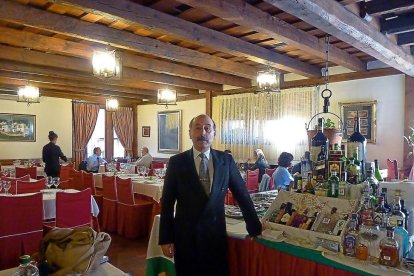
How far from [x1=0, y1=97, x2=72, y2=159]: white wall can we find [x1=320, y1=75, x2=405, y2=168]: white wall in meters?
8.04

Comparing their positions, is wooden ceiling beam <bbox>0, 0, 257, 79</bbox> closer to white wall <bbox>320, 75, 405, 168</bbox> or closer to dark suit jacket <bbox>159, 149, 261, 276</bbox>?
white wall <bbox>320, 75, 405, 168</bbox>

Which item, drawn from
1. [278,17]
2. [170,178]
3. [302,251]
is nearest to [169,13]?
[278,17]

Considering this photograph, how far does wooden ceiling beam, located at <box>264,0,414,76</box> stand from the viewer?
2809mm

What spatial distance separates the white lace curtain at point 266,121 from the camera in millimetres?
7066

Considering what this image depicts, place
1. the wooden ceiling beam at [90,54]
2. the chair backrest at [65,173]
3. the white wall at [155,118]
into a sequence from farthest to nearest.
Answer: the white wall at [155,118]
the chair backrest at [65,173]
the wooden ceiling beam at [90,54]

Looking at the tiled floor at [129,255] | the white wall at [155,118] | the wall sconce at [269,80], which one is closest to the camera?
the tiled floor at [129,255]

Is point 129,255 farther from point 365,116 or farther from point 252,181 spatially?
point 365,116

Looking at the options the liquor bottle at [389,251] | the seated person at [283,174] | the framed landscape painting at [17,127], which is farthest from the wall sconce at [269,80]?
the framed landscape painting at [17,127]

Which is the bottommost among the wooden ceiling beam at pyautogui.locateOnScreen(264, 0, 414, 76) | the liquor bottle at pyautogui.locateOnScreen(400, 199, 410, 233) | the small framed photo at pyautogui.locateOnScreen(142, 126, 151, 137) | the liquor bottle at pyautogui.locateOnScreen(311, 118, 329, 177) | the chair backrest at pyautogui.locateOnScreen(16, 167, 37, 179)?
the chair backrest at pyautogui.locateOnScreen(16, 167, 37, 179)

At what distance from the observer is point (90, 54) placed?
5.20 metres

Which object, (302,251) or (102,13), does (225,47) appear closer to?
(102,13)

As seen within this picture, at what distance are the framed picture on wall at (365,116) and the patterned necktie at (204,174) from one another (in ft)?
15.0

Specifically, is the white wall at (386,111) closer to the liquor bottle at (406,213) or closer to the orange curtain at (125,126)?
the liquor bottle at (406,213)

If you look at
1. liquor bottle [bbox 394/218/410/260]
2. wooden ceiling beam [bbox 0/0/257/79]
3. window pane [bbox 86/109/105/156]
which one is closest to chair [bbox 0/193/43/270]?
wooden ceiling beam [bbox 0/0/257/79]
